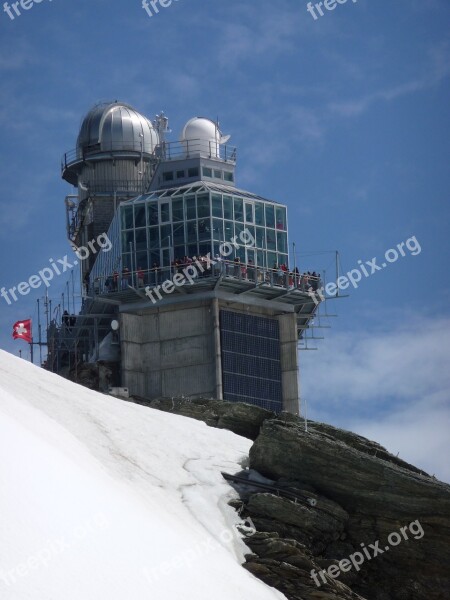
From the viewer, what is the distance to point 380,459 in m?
52.5

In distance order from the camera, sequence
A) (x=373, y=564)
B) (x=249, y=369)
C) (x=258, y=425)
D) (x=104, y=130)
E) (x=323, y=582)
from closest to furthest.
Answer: (x=323, y=582)
(x=373, y=564)
(x=258, y=425)
(x=249, y=369)
(x=104, y=130)

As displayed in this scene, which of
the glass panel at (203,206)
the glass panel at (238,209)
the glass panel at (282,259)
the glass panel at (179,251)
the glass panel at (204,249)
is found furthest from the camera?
the glass panel at (282,259)

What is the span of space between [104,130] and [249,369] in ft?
87.0

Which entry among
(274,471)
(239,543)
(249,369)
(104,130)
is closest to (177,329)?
(249,369)

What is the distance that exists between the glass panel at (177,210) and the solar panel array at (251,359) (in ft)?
19.9

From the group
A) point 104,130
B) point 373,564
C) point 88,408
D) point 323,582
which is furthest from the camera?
point 104,130

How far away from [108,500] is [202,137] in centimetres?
5016

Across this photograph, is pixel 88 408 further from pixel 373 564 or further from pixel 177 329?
pixel 177 329

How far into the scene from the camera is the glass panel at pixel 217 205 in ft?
284

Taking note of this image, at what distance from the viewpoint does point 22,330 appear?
293ft

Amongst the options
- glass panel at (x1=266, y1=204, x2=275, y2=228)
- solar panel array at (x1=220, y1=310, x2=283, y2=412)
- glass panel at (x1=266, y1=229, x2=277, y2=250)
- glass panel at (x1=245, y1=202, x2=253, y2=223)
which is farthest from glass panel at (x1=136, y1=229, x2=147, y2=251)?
glass panel at (x1=266, y1=204, x2=275, y2=228)

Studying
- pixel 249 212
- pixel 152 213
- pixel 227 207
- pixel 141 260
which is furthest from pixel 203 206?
pixel 141 260

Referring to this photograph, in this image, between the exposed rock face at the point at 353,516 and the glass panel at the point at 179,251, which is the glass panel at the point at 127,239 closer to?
the glass panel at the point at 179,251
